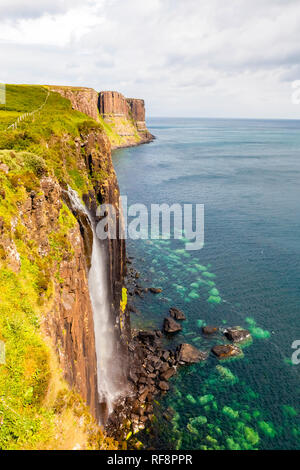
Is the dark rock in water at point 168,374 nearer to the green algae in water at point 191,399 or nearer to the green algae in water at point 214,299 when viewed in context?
the green algae in water at point 191,399

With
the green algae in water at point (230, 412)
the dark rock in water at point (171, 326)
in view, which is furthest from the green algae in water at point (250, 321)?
the green algae in water at point (230, 412)

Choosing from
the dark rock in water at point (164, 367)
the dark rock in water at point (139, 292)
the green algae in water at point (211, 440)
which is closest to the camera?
the green algae in water at point (211, 440)

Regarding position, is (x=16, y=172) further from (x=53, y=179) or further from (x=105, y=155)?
(x=105, y=155)

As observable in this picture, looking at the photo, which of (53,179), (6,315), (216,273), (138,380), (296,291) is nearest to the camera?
(6,315)

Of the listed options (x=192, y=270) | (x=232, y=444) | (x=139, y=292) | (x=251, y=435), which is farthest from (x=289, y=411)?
(x=192, y=270)

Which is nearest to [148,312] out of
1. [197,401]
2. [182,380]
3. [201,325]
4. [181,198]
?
[201,325]

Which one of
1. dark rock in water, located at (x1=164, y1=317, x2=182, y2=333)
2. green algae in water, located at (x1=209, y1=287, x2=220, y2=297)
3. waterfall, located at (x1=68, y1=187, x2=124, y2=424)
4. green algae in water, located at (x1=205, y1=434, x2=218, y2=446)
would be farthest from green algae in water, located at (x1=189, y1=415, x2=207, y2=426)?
green algae in water, located at (x1=209, y1=287, x2=220, y2=297)
